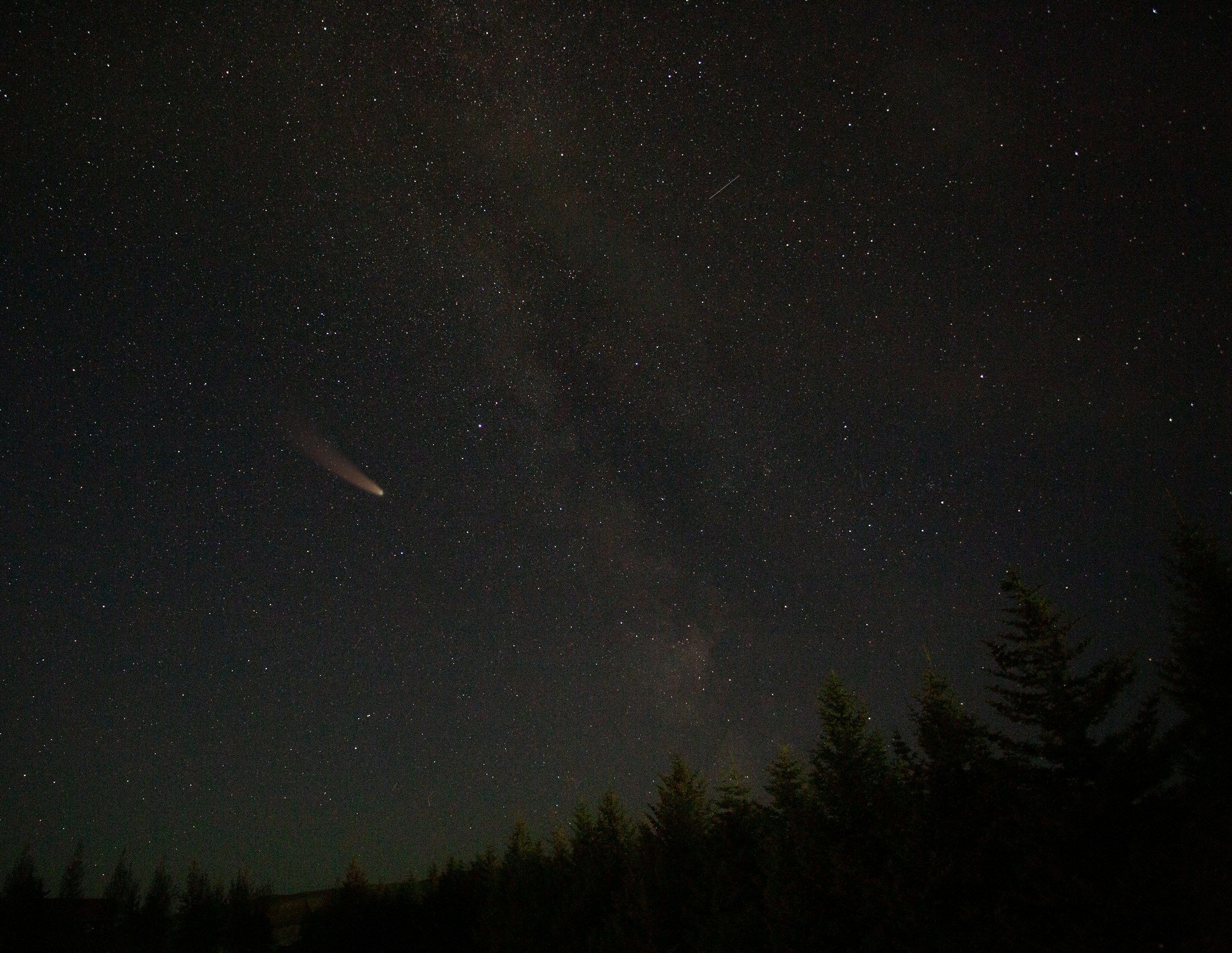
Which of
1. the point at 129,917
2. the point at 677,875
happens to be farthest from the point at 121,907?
the point at 677,875

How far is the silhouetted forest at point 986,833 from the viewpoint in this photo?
11812 mm

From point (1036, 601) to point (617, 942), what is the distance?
804 inches

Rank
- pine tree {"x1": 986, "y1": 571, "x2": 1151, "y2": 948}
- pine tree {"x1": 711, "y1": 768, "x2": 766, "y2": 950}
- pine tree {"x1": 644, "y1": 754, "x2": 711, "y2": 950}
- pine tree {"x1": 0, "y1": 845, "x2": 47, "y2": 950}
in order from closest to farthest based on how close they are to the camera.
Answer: pine tree {"x1": 986, "y1": 571, "x2": 1151, "y2": 948} < pine tree {"x1": 711, "y1": 768, "x2": 766, "y2": 950} < pine tree {"x1": 644, "y1": 754, "x2": 711, "y2": 950} < pine tree {"x1": 0, "y1": 845, "x2": 47, "y2": 950}

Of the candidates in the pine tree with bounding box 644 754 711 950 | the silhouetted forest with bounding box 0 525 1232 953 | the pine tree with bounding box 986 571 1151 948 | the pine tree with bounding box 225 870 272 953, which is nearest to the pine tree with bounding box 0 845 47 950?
the pine tree with bounding box 225 870 272 953

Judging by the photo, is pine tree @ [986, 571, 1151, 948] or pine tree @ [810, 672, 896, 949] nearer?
pine tree @ [986, 571, 1151, 948]

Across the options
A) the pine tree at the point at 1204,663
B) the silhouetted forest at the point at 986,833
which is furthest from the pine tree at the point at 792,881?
the pine tree at the point at 1204,663

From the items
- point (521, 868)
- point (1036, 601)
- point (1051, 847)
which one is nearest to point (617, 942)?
point (521, 868)

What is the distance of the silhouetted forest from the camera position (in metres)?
11.8

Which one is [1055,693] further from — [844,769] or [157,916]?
[157,916]

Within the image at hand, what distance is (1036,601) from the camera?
13.8 m

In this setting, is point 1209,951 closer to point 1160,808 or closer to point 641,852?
point 1160,808

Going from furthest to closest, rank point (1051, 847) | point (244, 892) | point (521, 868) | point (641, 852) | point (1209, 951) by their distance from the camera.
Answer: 1. point (244, 892)
2. point (521, 868)
3. point (641, 852)
4. point (1051, 847)
5. point (1209, 951)

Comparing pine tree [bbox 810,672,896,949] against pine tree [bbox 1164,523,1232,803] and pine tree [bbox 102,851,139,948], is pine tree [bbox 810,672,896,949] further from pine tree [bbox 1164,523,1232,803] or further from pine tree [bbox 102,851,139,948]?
pine tree [bbox 102,851,139,948]

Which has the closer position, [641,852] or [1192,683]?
[1192,683]
